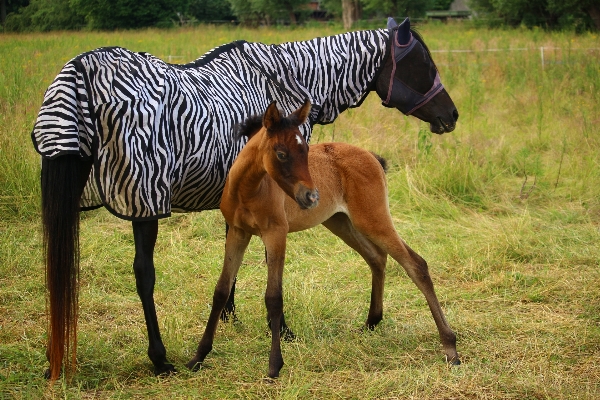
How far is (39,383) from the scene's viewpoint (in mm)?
3494

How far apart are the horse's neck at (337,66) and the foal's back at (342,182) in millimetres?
428

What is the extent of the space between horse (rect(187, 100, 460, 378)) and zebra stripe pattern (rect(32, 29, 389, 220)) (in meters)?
0.25

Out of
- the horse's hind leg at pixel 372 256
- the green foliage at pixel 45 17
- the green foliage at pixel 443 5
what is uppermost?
the green foliage at pixel 45 17

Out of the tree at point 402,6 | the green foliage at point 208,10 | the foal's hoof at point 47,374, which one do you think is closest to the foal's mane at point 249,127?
the foal's hoof at point 47,374

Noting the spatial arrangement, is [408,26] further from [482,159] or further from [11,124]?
[11,124]

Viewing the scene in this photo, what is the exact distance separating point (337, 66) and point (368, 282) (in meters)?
1.65

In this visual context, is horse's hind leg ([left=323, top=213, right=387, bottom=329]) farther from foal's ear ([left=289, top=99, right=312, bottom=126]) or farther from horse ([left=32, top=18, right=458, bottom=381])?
foal's ear ([left=289, top=99, right=312, bottom=126])

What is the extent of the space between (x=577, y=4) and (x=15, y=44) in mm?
19644

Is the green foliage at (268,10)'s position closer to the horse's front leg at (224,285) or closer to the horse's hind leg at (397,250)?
the horse's hind leg at (397,250)

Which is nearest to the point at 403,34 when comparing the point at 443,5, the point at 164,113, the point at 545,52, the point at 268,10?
the point at 164,113

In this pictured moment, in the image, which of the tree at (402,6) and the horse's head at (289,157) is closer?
the horse's head at (289,157)

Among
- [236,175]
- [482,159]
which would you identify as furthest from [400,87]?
[482,159]

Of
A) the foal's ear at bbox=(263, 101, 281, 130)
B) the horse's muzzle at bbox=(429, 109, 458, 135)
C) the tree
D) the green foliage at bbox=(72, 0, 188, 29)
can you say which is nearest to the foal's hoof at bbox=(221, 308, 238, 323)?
the foal's ear at bbox=(263, 101, 281, 130)

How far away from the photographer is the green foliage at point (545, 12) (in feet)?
75.3
